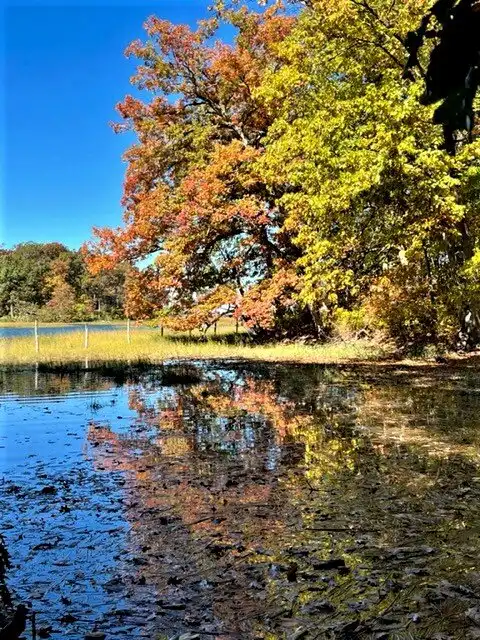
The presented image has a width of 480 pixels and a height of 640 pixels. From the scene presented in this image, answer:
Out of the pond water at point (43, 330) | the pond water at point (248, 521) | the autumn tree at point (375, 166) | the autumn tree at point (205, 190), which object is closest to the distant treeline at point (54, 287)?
the pond water at point (43, 330)

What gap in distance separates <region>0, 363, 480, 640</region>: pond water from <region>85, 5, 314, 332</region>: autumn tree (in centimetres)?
1567

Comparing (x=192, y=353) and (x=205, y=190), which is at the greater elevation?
(x=205, y=190)

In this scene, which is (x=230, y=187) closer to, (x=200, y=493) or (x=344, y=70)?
(x=344, y=70)

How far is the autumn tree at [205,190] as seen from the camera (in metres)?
24.5

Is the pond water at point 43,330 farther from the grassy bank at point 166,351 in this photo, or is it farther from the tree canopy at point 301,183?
the tree canopy at point 301,183

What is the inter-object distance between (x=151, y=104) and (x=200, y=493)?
2433 centimetres

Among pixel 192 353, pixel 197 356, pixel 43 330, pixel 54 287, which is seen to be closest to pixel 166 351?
pixel 192 353

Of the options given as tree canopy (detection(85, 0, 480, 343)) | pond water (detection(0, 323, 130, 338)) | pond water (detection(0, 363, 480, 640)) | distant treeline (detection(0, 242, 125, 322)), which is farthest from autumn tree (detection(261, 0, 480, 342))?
distant treeline (detection(0, 242, 125, 322))

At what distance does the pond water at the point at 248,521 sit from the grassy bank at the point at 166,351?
10400 millimetres

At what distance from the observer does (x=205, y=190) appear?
78.6 ft

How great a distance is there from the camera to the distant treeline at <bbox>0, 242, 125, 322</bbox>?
7706 cm

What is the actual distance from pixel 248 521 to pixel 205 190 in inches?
807

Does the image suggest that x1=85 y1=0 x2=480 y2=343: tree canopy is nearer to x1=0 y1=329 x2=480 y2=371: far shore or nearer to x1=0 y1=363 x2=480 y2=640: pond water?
x1=0 y1=329 x2=480 y2=371: far shore

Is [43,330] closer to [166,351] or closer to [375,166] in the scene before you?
[166,351]
